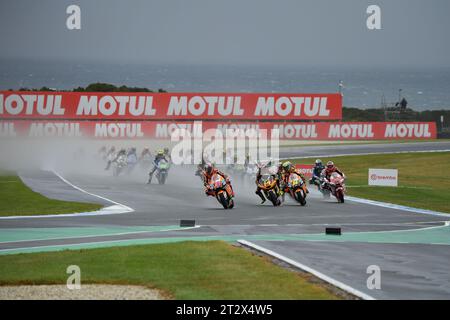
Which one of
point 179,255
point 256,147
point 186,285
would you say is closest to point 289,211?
point 179,255

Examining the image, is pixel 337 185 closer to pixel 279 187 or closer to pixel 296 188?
pixel 296 188

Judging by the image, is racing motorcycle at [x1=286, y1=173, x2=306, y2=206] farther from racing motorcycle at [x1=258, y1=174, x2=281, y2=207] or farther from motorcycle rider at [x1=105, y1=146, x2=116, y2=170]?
motorcycle rider at [x1=105, y1=146, x2=116, y2=170]

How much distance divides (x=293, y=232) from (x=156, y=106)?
48.6 meters

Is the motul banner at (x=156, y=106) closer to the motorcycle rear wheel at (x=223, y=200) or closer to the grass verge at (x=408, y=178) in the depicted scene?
the grass verge at (x=408, y=178)

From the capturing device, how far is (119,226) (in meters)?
23.8

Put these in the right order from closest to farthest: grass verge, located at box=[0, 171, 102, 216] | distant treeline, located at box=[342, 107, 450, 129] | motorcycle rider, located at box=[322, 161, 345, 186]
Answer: grass verge, located at box=[0, 171, 102, 216], motorcycle rider, located at box=[322, 161, 345, 186], distant treeline, located at box=[342, 107, 450, 129]

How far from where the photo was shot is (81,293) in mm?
13297

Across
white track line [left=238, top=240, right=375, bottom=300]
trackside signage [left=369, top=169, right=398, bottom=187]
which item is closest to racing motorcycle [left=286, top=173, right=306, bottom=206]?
white track line [left=238, top=240, right=375, bottom=300]

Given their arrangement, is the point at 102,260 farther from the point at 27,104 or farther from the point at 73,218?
the point at 27,104

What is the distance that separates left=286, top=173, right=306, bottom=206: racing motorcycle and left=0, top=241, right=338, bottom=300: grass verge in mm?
11498

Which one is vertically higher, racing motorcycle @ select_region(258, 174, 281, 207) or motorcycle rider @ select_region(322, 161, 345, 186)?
motorcycle rider @ select_region(322, 161, 345, 186)

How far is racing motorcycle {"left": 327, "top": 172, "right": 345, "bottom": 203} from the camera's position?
1242 inches

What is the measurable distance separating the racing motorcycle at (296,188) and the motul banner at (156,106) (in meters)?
39.9

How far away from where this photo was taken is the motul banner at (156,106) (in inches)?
2739
